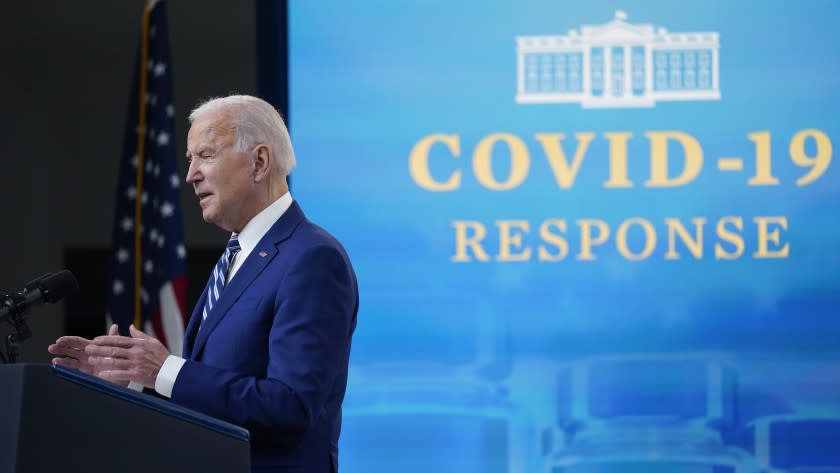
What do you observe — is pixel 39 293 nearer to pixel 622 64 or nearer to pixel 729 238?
pixel 622 64

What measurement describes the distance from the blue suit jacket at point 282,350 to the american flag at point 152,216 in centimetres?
263

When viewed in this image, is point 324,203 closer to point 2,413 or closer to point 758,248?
point 758,248

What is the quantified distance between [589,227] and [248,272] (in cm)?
195

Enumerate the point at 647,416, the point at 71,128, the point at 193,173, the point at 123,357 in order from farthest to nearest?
the point at 71,128
the point at 647,416
the point at 193,173
the point at 123,357

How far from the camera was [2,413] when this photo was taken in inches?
56.6

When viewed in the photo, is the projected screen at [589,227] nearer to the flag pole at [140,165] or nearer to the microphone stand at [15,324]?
the flag pole at [140,165]

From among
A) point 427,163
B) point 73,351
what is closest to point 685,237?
point 427,163

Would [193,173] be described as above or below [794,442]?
above

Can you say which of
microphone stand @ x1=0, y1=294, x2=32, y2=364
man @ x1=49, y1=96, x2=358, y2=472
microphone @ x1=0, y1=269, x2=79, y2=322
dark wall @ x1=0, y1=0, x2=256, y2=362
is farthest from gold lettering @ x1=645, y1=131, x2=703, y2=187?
dark wall @ x1=0, y1=0, x2=256, y2=362

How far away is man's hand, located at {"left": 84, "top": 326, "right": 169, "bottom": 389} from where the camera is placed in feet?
5.90

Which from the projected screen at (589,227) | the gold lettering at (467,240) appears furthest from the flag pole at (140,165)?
the gold lettering at (467,240)

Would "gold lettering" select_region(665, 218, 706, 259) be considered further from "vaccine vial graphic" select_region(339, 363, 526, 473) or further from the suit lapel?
the suit lapel

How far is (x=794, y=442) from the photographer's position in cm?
376

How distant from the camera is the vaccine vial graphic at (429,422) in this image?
3.76 metres
